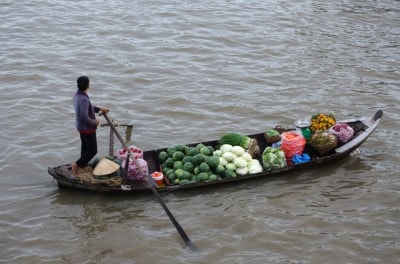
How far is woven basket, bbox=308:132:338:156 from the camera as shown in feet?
30.0

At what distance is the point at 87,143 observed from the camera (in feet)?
27.9

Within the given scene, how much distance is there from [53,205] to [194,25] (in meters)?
8.64

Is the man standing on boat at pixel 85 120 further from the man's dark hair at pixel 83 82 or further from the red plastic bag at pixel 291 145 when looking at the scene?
the red plastic bag at pixel 291 145

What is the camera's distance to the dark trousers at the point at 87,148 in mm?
8477

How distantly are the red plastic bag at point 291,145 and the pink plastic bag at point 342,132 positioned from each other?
0.61 metres

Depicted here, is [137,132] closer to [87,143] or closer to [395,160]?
[87,143]

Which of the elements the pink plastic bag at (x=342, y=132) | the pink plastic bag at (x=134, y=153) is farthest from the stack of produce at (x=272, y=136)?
the pink plastic bag at (x=134, y=153)

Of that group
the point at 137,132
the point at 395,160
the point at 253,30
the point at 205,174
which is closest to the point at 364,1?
the point at 253,30

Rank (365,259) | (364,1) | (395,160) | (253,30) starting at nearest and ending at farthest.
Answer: (365,259) < (395,160) < (253,30) < (364,1)

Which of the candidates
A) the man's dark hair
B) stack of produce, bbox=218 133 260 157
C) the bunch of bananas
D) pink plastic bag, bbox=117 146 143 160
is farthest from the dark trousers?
the bunch of bananas

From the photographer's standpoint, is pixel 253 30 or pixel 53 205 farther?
pixel 253 30

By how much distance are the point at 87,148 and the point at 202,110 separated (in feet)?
11.4

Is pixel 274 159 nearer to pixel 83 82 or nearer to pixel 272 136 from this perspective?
pixel 272 136

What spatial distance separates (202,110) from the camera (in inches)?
451
